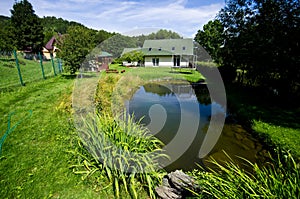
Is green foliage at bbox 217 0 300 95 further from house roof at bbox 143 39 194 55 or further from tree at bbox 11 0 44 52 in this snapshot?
tree at bbox 11 0 44 52

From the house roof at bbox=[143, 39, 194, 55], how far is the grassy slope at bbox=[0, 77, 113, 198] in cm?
2346

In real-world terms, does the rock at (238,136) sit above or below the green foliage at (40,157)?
below

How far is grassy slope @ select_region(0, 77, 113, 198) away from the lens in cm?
286

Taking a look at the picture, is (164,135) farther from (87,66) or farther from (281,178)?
(87,66)

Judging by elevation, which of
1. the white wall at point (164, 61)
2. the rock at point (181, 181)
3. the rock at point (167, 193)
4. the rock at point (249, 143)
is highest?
the white wall at point (164, 61)

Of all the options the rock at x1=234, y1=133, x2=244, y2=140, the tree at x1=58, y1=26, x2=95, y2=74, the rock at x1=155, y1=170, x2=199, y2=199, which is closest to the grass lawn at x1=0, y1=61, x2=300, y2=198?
the rock at x1=155, y1=170, x2=199, y2=199

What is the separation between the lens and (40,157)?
142 inches

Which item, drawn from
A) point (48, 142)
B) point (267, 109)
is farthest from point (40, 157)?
point (267, 109)

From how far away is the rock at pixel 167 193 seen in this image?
2946 mm

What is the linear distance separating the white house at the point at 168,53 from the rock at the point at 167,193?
22803 mm

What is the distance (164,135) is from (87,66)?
35.3ft

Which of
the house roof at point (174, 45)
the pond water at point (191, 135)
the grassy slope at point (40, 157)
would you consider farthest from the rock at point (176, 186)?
the house roof at point (174, 45)

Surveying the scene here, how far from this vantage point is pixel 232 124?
23.5 ft

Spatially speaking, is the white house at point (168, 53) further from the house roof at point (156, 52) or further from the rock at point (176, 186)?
the rock at point (176, 186)
